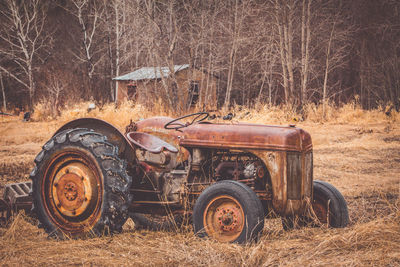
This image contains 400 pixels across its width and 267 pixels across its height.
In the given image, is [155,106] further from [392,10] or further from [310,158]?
[392,10]

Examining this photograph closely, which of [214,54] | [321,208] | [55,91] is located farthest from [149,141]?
[214,54]

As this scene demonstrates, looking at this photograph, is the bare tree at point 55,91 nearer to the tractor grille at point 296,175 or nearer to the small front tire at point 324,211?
the small front tire at point 324,211

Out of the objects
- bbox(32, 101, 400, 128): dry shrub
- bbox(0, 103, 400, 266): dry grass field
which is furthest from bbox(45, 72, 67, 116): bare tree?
bbox(0, 103, 400, 266): dry grass field

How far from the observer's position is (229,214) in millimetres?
3393

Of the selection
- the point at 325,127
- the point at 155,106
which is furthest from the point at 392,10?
the point at 155,106

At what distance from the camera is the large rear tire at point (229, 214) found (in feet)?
10.7

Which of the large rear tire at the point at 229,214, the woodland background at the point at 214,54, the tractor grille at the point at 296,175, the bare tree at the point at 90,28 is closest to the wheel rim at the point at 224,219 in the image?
the large rear tire at the point at 229,214

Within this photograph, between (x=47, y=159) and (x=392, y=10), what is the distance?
2631 cm

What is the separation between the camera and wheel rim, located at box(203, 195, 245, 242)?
3381 mm

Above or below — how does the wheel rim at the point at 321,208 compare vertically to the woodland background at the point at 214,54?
below

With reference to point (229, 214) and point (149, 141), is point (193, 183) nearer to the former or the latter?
point (229, 214)

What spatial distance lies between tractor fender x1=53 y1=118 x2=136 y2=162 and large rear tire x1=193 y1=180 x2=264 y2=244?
1.04 meters

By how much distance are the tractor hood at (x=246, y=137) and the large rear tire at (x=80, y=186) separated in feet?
2.33

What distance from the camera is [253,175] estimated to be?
12.0ft
